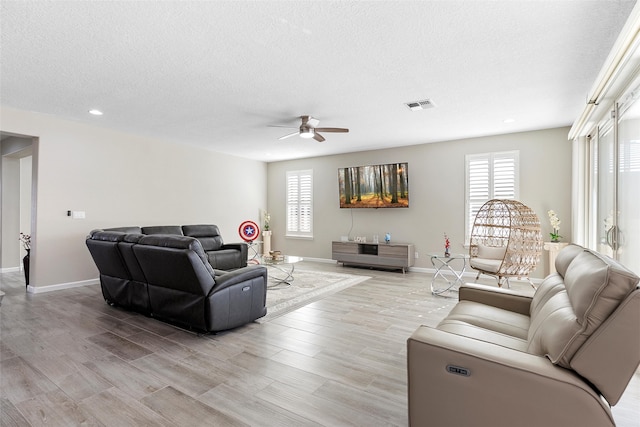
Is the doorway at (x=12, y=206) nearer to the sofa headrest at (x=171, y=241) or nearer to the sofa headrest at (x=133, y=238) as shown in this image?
the sofa headrest at (x=133, y=238)

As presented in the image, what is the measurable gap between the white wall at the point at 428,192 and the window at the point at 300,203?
0.58ft

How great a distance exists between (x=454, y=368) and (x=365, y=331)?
190 cm

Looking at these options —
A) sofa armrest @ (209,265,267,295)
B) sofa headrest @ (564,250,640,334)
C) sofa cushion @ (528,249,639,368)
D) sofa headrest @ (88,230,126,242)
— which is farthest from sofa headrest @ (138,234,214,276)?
sofa headrest @ (564,250,640,334)

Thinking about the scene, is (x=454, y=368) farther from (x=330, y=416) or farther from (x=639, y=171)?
(x=639, y=171)

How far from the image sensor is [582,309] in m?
1.32

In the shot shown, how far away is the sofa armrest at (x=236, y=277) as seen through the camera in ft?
10.2

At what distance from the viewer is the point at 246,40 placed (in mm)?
2705

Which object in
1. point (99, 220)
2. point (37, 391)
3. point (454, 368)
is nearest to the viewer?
point (454, 368)

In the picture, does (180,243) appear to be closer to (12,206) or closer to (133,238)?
(133,238)

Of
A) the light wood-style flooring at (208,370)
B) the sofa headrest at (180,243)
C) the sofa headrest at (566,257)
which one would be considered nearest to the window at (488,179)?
the light wood-style flooring at (208,370)

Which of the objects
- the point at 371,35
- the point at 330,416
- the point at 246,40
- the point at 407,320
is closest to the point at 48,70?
the point at 246,40

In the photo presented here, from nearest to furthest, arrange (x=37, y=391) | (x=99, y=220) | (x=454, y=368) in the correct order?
(x=454, y=368) < (x=37, y=391) < (x=99, y=220)

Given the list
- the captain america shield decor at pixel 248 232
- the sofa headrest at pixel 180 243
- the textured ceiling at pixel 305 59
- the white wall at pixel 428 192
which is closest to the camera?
the textured ceiling at pixel 305 59

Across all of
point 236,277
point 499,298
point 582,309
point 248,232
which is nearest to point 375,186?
point 248,232
